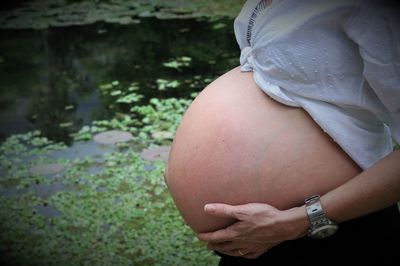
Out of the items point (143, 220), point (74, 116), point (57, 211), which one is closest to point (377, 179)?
point (143, 220)

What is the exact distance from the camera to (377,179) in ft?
3.76

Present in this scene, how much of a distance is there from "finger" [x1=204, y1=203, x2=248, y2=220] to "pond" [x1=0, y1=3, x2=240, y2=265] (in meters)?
1.47

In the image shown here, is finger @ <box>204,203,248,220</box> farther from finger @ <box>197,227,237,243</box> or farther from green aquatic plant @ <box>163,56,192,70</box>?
green aquatic plant @ <box>163,56,192,70</box>

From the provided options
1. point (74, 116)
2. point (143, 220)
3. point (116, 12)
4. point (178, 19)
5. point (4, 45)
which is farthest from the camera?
point (116, 12)

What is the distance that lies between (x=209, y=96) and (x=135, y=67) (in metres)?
4.47

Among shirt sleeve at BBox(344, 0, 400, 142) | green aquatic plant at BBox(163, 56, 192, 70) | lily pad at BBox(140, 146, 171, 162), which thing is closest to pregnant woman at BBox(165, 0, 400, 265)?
shirt sleeve at BBox(344, 0, 400, 142)

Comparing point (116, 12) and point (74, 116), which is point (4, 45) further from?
point (74, 116)

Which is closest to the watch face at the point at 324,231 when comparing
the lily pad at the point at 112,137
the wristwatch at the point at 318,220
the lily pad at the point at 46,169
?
the wristwatch at the point at 318,220

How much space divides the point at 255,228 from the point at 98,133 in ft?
10.4

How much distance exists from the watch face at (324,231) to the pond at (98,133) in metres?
1.53

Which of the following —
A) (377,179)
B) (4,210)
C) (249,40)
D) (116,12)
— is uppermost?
(249,40)

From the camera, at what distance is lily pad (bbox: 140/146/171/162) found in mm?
3824

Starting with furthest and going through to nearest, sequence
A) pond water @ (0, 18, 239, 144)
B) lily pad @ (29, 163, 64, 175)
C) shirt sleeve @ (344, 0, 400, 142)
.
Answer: pond water @ (0, 18, 239, 144)
lily pad @ (29, 163, 64, 175)
shirt sleeve @ (344, 0, 400, 142)

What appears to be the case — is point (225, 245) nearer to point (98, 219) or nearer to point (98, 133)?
point (98, 219)
